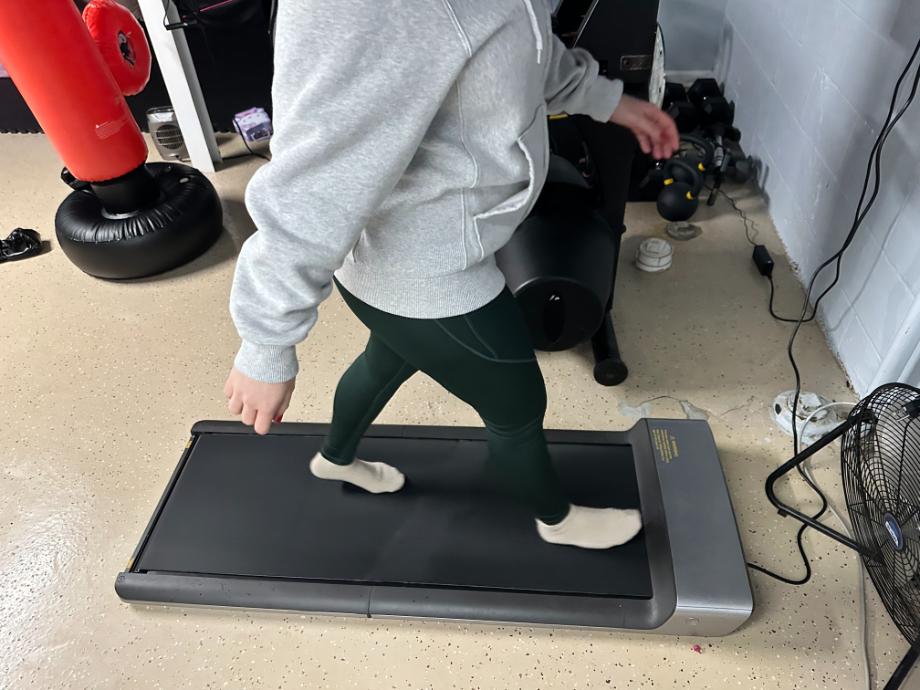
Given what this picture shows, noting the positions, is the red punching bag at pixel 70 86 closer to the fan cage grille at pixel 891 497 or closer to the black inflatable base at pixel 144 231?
the black inflatable base at pixel 144 231

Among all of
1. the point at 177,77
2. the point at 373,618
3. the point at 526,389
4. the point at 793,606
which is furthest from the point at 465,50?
the point at 177,77

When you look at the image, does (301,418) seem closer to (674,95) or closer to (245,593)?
(245,593)

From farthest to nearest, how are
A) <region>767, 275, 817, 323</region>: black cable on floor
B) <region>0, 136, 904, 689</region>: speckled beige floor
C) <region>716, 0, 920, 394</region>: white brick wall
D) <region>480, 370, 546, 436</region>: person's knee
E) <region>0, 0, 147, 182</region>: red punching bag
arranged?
<region>767, 275, 817, 323</region>: black cable on floor → <region>0, 0, 147, 182</region>: red punching bag → <region>716, 0, 920, 394</region>: white brick wall → <region>0, 136, 904, 689</region>: speckled beige floor → <region>480, 370, 546, 436</region>: person's knee

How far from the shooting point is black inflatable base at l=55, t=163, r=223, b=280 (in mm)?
2156

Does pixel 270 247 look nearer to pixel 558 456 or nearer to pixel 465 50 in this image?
pixel 465 50

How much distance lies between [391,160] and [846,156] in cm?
159

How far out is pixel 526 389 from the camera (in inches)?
39.4

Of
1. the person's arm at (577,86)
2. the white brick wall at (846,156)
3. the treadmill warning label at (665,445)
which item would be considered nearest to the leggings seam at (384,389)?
the person's arm at (577,86)

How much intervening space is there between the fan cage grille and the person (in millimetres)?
566

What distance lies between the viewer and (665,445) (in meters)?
1.48

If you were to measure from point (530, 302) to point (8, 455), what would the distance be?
1.43 m

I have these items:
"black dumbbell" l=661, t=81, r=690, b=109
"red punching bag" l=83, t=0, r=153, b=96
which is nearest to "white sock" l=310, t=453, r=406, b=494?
"red punching bag" l=83, t=0, r=153, b=96

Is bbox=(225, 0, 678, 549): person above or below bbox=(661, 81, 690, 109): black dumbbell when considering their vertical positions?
above

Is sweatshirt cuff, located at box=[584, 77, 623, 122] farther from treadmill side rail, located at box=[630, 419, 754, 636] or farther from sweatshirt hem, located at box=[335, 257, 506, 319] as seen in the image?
treadmill side rail, located at box=[630, 419, 754, 636]
